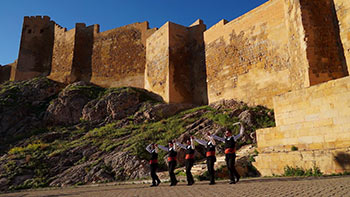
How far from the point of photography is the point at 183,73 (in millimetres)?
19297

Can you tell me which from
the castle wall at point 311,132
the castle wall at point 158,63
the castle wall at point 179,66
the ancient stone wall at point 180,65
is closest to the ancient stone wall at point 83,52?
the castle wall at point 158,63

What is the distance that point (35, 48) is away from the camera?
28172mm

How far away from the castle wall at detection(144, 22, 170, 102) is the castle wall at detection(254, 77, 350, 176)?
428 inches

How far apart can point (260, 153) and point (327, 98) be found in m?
2.49

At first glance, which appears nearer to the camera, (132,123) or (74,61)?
(132,123)

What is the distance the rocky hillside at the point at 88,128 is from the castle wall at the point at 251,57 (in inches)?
39.8

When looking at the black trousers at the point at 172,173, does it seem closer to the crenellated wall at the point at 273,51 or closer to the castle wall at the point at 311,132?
the castle wall at the point at 311,132

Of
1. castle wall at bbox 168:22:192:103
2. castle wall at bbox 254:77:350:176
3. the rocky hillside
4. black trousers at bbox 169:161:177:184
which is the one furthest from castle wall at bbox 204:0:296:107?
black trousers at bbox 169:161:177:184

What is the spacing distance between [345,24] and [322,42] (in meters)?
0.85

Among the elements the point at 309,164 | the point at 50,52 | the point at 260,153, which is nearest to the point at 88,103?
the point at 50,52

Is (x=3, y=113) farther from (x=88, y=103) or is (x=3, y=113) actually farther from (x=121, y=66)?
(x=121, y=66)

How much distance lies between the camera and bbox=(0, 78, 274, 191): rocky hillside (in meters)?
11.9

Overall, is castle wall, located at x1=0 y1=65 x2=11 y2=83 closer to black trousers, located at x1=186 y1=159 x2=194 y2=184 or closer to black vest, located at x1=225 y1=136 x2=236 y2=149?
black trousers, located at x1=186 y1=159 x2=194 y2=184

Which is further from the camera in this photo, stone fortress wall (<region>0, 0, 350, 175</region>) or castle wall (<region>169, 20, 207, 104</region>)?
castle wall (<region>169, 20, 207, 104</region>)
